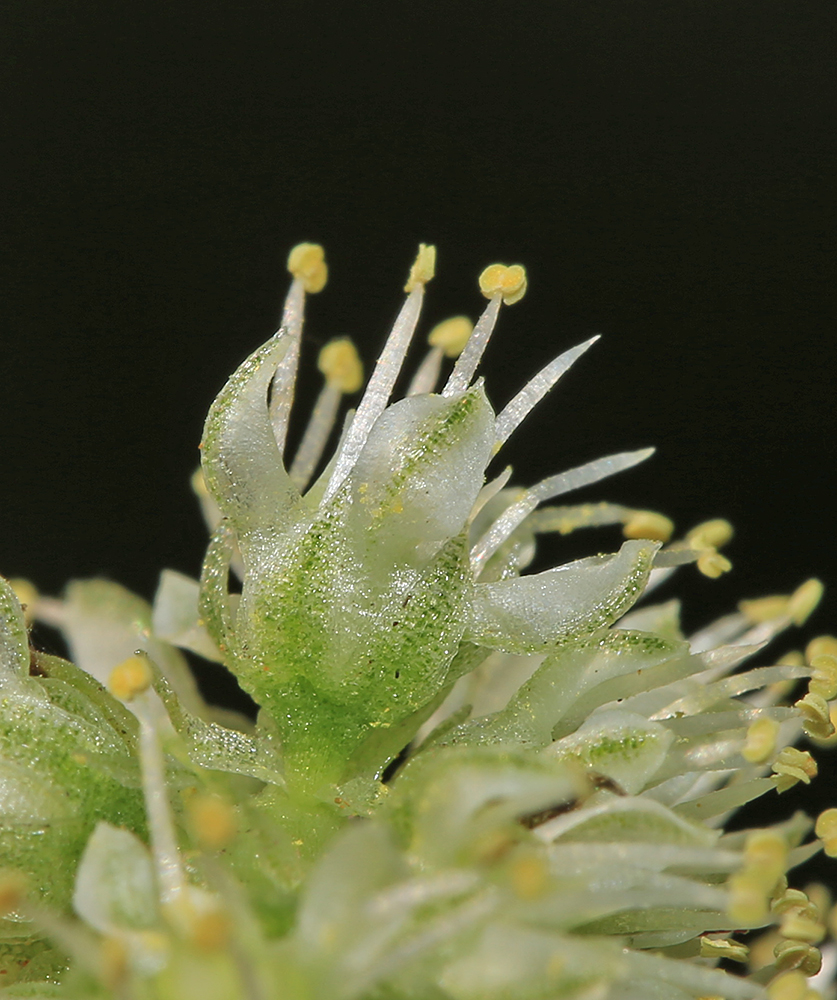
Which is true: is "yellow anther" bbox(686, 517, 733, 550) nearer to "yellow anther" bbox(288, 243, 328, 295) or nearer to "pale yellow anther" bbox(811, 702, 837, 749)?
"pale yellow anther" bbox(811, 702, 837, 749)

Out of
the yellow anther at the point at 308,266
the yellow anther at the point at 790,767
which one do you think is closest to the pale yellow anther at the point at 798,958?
the yellow anther at the point at 790,767

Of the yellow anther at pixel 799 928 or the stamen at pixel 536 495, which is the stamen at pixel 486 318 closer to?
the stamen at pixel 536 495

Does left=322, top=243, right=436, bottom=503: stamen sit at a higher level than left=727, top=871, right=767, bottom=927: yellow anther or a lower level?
higher

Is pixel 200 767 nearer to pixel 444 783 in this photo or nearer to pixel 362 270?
pixel 444 783

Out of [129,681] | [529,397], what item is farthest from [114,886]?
[529,397]

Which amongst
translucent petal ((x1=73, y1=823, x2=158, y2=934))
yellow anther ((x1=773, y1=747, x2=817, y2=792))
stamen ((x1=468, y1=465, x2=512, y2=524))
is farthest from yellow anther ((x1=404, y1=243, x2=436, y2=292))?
translucent petal ((x1=73, y1=823, x2=158, y2=934))

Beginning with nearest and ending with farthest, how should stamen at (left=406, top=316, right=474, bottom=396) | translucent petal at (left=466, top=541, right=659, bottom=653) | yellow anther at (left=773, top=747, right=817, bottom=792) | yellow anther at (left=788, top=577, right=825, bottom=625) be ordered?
translucent petal at (left=466, top=541, right=659, bottom=653), yellow anther at (left=773, top=747, right=817, bottom=792), yellow anther at (left=788, top=577, right=825, bottom=625), stamen at (left=406, top=316, right=474, bottom=396)
